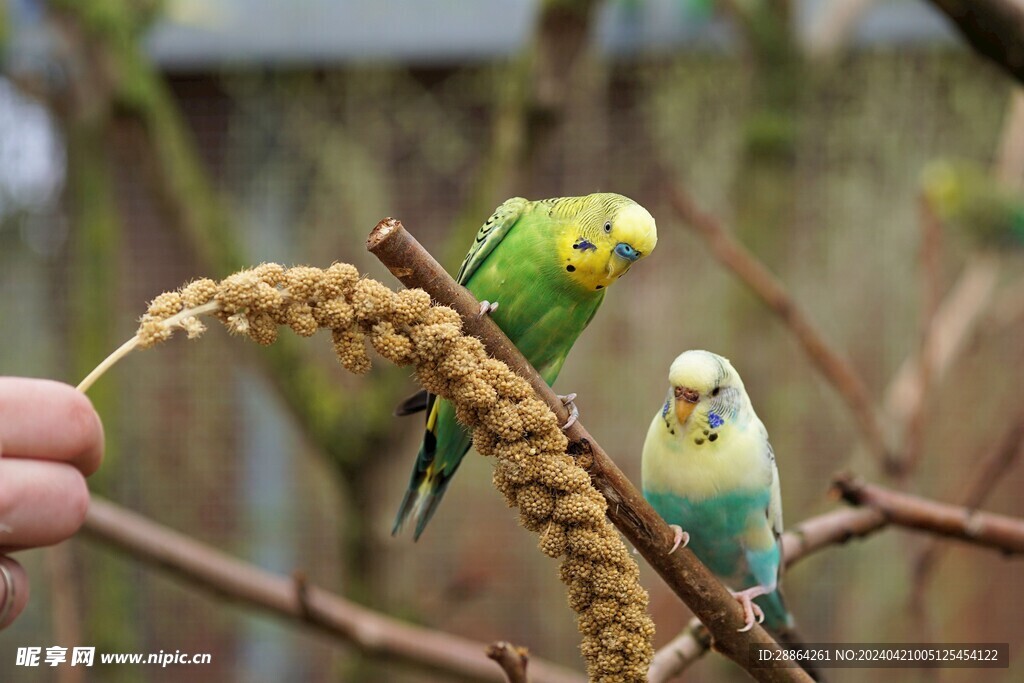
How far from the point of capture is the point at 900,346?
2586mm

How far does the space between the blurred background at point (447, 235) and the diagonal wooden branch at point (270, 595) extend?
767 mm

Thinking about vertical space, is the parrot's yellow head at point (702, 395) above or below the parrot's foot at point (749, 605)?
above

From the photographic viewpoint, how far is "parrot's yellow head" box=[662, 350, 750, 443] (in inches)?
31.9

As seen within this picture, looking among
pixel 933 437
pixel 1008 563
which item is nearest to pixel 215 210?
pixel 933 437

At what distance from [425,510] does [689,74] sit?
1.88 metres

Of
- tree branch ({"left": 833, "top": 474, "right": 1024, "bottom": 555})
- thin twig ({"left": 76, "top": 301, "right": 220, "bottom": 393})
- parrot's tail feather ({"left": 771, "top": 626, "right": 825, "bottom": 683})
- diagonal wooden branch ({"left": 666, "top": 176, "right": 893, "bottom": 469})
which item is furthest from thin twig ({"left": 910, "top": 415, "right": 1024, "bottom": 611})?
thin twig ({"left": 76, "top": 301, "right": 220, "bottom": 393})

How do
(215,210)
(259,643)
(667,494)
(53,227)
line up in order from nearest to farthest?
1. (667,494)
2. (215,210)
3. (53,227)
4. (259,643)

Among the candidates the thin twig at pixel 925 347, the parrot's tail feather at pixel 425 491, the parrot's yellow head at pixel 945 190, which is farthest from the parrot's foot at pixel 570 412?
the parrot's yellow head at pixel 945 190

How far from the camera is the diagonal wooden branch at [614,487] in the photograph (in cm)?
66

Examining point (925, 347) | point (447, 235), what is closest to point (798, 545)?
point (925, 347)

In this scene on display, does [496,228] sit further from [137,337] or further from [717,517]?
[137,337]

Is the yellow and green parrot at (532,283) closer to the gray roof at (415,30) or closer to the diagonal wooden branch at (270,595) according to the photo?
the diagonal wooden branch at (270,595)

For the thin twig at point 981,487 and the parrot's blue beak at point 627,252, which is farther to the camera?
the thin twig at point 981,487

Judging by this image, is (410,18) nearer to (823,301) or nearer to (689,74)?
(689,74)
